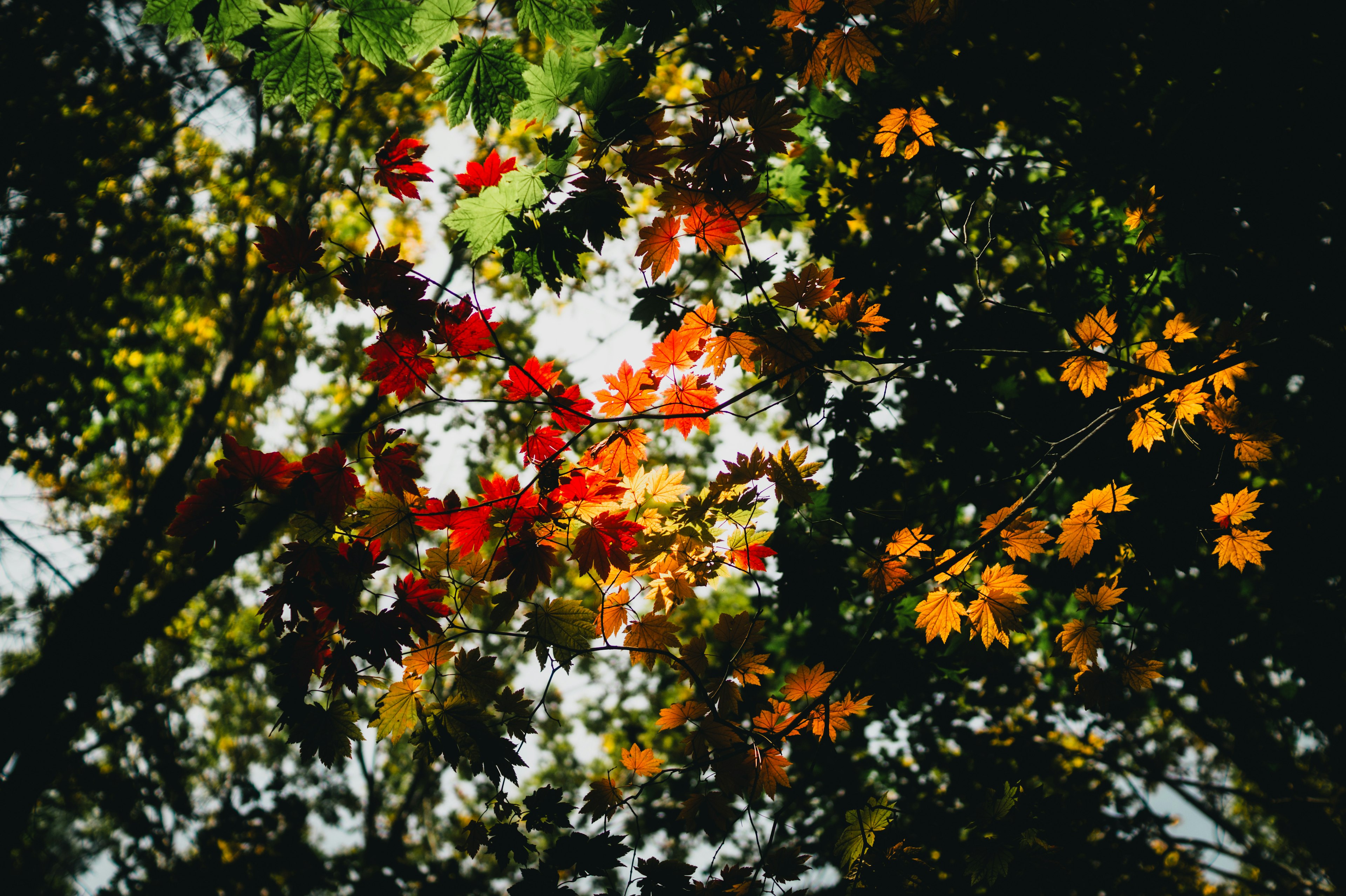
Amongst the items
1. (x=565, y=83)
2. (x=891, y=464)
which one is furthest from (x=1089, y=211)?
(x=565, y=83)

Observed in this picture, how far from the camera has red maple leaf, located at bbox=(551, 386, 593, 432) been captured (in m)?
1.80

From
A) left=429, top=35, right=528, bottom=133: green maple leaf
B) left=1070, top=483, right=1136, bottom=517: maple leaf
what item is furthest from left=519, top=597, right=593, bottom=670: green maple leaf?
left=1070, top=483, right=1136, bottom=517: maple leaf

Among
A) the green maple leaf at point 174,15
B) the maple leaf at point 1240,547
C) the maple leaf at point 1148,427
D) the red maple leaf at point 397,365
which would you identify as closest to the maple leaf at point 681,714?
the red maple leaf at point 397,365

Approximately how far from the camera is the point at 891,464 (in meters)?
3.42

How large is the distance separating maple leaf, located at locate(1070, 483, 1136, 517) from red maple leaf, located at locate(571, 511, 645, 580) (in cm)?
146

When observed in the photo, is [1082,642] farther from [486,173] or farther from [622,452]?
[486,173]

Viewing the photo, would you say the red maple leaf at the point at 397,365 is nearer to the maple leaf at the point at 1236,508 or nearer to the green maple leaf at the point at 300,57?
the green maple leaf at the point at 300,57

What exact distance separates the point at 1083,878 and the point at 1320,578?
7.83ft

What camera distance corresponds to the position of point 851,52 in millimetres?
2008

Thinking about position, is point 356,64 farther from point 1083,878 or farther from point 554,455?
point 1083,878

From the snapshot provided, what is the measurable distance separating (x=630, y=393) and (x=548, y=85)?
101 cm

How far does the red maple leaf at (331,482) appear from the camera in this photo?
5.95ft

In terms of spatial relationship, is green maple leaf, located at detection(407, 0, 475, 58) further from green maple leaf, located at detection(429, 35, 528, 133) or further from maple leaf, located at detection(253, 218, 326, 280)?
maple leaf, located at detection(253, 218, 326, 280)

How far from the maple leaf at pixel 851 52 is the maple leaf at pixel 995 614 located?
1684 millimetres
